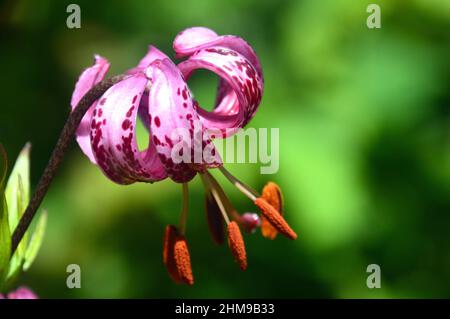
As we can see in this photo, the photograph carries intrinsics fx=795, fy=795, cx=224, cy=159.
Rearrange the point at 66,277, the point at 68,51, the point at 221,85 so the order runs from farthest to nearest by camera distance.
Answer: the point at 68,51
the point at 66,277
the point at 221,85

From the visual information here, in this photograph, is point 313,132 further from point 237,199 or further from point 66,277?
point 66,277

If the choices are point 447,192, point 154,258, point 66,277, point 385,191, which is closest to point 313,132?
point 385,191

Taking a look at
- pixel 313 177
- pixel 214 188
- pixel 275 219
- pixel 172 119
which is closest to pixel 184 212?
pixel 214 188

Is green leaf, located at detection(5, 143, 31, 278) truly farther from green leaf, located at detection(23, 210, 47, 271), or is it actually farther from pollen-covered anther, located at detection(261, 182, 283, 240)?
pollen-covered anther, located at detection(261, 182, 283, 240)

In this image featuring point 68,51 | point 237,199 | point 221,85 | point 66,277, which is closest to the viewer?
point 221,85

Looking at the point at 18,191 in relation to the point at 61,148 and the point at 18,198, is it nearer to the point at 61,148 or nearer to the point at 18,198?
the point at 18,198

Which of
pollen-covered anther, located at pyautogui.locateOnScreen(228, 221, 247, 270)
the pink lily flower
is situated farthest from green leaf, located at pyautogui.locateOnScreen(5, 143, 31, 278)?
pollen-covered anther, located at pyautogui.locateOnScreen(228, 221, 247, 270)

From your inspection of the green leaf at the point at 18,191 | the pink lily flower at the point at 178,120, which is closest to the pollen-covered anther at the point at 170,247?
the pink lily flower at the point at 178,120

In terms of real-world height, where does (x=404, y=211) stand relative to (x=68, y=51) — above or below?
below
